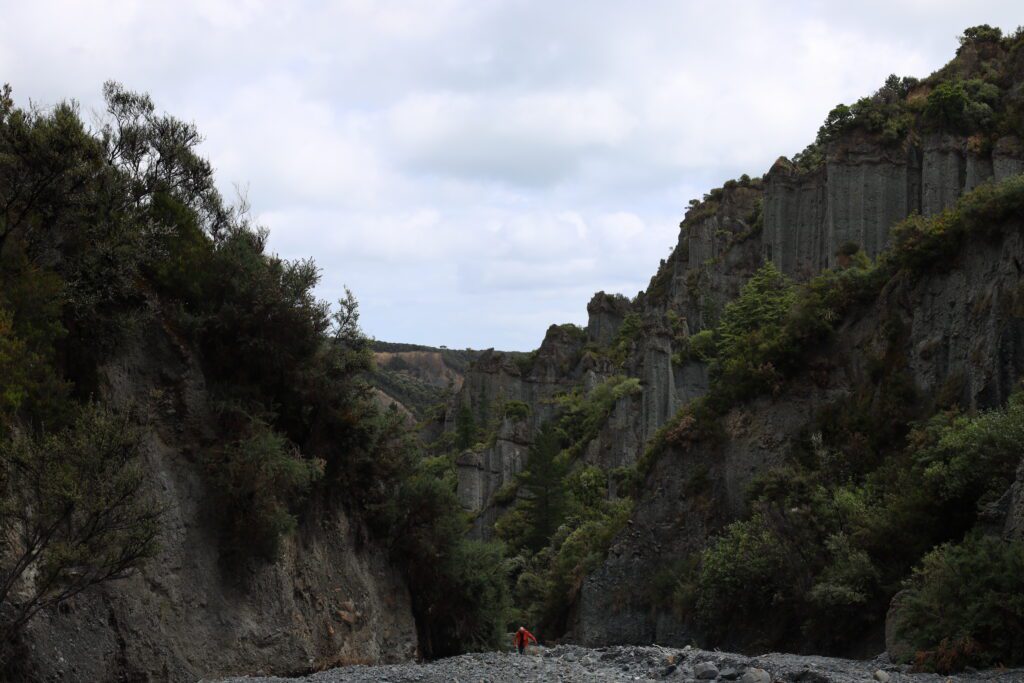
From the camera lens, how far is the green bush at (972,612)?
16688mm

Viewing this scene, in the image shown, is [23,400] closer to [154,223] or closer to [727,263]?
[154,223]

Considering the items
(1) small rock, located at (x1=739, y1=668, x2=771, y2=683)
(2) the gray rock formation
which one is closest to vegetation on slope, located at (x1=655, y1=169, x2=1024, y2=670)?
(1) small rock, located at (x1=739, y1=668, x2=771, y2=683)

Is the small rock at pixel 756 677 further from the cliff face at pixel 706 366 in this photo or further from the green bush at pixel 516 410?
the green bush at pixel 516 410

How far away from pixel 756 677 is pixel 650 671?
3.98m

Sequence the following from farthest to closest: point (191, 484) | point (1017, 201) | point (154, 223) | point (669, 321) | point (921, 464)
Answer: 1. point (669, 321)
2. point (1017, 201)
3. point (921, 464)
4. point (154, 223)
5. point (191, 484)

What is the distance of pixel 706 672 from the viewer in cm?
1806

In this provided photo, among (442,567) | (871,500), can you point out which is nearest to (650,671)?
(871,500)

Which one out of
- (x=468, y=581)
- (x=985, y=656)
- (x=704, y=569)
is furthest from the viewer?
(x=704, y=569)

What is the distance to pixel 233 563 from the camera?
2370cm

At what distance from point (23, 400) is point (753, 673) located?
12.8 m

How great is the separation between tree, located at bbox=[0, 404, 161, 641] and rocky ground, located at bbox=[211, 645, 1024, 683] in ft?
16.3

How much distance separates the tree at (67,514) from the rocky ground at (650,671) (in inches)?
195

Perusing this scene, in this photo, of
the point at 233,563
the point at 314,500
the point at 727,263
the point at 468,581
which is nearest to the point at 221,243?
the point at 314,500

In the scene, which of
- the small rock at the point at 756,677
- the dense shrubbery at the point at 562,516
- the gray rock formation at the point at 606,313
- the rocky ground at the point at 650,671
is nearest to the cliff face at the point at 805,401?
the dense shrubbery at the point at 562,516
